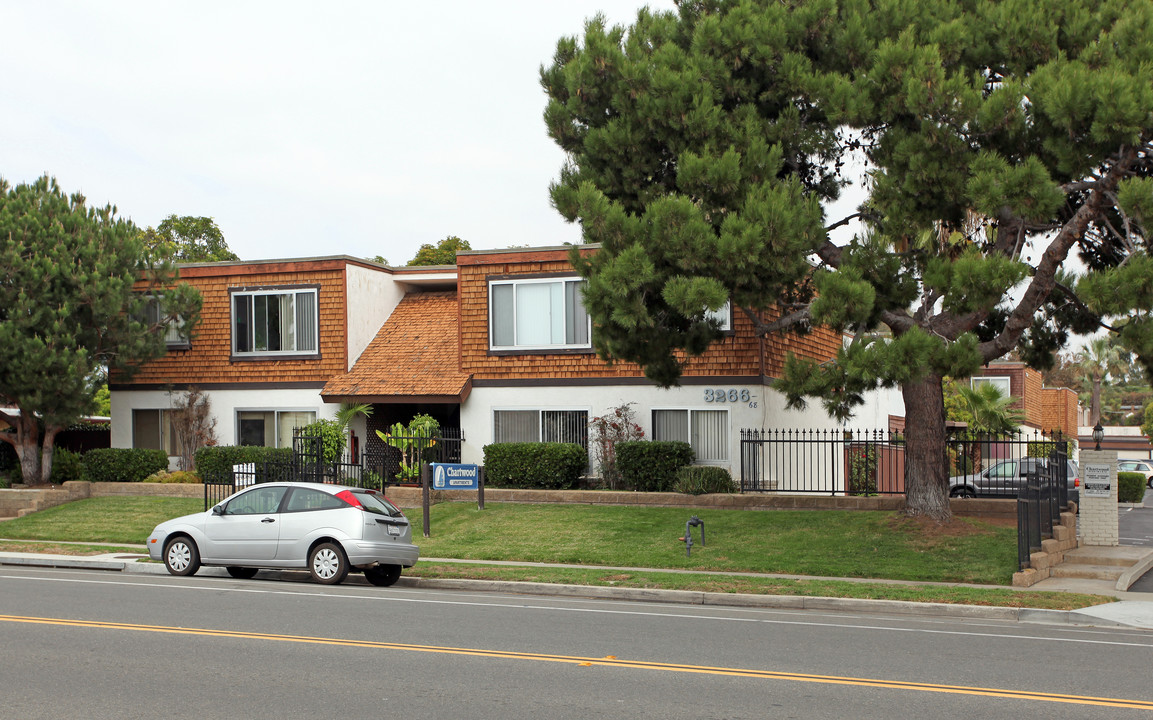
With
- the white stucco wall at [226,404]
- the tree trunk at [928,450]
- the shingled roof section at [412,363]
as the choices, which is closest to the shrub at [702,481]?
the tree trunk at [928,450]

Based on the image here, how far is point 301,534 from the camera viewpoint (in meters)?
16.1

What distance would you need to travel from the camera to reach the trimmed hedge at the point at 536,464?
24.0 metres

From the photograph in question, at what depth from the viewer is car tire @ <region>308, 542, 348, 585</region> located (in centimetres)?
1590

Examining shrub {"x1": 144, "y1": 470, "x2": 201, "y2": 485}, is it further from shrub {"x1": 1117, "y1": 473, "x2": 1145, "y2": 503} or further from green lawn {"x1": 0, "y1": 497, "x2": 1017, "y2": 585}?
shrub {"x1": 1117, "y1": 473, "x2": 1145, "y2": 503}

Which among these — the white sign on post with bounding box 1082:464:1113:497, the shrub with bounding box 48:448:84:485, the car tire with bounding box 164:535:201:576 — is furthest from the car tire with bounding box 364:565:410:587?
the shrub with bounding box 48:448:84:485

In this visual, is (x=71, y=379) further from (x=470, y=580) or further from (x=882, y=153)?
(x=882, y=153)

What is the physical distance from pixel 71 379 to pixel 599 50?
15260 millimetres

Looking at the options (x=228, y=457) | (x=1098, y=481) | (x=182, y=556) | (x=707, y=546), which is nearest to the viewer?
(x=182, y=556)

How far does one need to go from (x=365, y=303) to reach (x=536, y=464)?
733 centimetres

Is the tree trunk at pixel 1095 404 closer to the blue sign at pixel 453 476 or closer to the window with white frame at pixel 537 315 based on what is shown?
the window with white frame at pixel 537 315

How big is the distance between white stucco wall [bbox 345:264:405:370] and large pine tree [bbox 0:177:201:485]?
3.93 m

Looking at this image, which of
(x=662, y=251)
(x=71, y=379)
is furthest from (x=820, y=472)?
(x=71, y=379)

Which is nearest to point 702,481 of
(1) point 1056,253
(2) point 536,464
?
(2) point 536,464

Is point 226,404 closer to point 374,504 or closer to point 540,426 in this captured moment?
point 540,426
